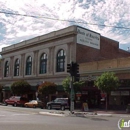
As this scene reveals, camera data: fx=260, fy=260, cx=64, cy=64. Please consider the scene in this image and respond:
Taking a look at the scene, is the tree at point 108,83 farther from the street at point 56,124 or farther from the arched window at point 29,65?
the arched window at point 29,65

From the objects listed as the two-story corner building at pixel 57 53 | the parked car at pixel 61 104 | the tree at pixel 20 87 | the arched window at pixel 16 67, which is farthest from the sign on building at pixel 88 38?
the arched window at pixel 16 67

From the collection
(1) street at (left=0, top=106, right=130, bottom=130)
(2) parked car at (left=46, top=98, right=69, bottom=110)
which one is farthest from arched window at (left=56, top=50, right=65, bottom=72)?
(1) street at (left=0, top=106, right=130, bottom=130)

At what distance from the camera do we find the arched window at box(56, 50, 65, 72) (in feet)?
151

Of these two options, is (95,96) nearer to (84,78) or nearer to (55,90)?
(84,78)

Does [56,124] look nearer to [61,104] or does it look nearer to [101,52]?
[61,104]

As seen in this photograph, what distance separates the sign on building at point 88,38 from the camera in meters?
44.6

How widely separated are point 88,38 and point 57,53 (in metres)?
6.24

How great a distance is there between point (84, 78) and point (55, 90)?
17.4ft

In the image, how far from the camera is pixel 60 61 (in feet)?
153

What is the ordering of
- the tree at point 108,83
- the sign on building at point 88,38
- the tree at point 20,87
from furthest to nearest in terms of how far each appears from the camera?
1. the tree at point 20,87
2. the sign on building at point 88,38
3. the tree at point 108,83

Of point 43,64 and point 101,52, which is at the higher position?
point 101,52

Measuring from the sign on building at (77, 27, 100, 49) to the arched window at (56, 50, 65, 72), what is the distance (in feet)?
13.6

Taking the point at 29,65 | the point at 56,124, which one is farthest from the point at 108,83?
the point at 29,65

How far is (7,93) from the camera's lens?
60688 millimetres
